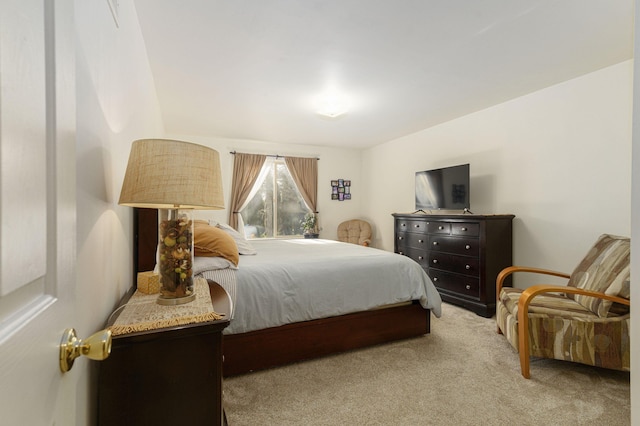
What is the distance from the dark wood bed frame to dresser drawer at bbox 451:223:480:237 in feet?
4.03

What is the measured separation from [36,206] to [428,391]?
7.14 feet

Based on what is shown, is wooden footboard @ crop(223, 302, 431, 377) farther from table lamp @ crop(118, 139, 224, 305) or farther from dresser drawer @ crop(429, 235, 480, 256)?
dresser drawer @ crop(429, 235, 480, 256)

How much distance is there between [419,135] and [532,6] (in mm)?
2944

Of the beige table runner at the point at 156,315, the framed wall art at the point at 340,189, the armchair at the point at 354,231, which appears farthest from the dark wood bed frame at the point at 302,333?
the framed wall art at the point at 340,189

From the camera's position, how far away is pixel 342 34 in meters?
2.18

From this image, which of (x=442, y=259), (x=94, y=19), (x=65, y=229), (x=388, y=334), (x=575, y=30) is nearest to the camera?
(x=65, y=229)

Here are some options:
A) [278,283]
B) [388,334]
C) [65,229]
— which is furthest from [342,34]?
[388,334]

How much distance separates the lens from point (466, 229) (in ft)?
11.4

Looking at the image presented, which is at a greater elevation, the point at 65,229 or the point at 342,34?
the point at 342,34

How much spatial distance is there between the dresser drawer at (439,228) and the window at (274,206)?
Answer: 2542mm

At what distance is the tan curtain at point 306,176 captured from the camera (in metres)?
5.65

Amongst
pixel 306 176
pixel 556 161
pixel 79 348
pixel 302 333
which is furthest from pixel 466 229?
pixel 79 348

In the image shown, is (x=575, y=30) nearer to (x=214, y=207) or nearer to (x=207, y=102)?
(x=214, y=207)

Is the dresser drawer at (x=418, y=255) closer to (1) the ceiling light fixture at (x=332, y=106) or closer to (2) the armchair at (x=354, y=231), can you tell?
(2) the armchair at (x=354, y=231)
